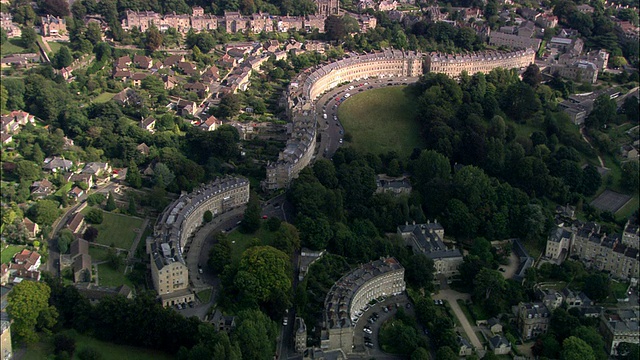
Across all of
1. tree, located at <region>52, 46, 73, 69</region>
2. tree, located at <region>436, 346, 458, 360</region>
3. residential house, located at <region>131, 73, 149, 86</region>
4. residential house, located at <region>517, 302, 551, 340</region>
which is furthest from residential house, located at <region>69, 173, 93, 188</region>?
residential house, located at <region>517, 302, 551, 340</region>

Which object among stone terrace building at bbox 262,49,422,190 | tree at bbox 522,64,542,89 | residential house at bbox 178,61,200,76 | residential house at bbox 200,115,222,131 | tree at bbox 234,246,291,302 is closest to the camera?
tree at bbox 234,246,291,302

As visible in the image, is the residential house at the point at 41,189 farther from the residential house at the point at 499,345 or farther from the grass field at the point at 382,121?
the residential house at the point at 499,345

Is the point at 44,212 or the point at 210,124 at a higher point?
the point at 210,124

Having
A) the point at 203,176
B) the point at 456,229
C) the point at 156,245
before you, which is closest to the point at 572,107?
the point at 456,229

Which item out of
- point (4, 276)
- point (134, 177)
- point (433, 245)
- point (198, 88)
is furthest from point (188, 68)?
point (4, 276)

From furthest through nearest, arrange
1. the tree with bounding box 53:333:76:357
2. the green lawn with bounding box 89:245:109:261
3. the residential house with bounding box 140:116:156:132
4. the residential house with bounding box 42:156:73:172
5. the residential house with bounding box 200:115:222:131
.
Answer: the residential house with bounding box 200:115:222:131 < the residential house with bounding box 140:116:156:132 < the residential house with bounding box 42:156:73:172 < the green lawn with bounding box 89:245:109:261 < the tree with bounding box 53:333:76:357

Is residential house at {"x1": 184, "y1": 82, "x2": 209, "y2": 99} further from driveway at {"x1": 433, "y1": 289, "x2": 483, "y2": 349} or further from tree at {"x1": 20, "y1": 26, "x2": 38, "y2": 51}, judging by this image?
driveway at {"x1": 433, "y1": 289, "x2": 483, "y2": 349}

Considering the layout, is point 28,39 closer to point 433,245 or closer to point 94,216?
point 94,216
